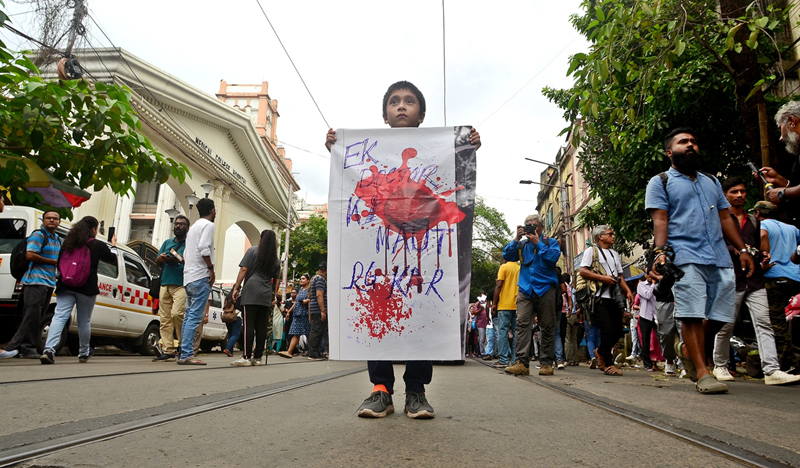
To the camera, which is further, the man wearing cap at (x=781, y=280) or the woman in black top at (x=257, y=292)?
the woman in black top at (x=257, y=292)

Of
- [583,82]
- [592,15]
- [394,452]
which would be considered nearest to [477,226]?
[592,15]

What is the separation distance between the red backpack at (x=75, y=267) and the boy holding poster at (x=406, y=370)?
4.68 metres

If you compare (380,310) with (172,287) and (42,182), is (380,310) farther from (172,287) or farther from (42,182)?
(172,287)

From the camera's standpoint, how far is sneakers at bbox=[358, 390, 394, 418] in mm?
2705

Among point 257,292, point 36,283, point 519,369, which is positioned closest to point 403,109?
point 519,369

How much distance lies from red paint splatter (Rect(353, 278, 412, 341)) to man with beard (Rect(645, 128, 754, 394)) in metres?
1.92

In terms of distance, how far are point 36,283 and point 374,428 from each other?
596 cm

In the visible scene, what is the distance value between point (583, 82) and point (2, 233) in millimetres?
8294

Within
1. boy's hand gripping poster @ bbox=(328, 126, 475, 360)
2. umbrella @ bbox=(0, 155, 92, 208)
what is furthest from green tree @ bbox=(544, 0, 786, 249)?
umbrella @ bbox=(0, 155, 92, 208)

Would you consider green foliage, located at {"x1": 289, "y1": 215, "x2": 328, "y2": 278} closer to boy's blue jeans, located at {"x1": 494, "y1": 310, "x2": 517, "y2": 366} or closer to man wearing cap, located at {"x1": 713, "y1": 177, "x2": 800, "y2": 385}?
boy's blue jeans, located at {"x1": 494, "y1": 310, "x2": 517, "y2": 366}

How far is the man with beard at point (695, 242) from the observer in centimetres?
374

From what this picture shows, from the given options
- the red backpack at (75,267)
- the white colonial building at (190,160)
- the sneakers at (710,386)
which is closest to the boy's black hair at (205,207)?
the red backpack at (75,267)

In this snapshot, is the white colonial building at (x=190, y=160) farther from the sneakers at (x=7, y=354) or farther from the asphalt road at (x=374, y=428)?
the asphalt road at (x=374, y=428)

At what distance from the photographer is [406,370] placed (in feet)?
9.68
